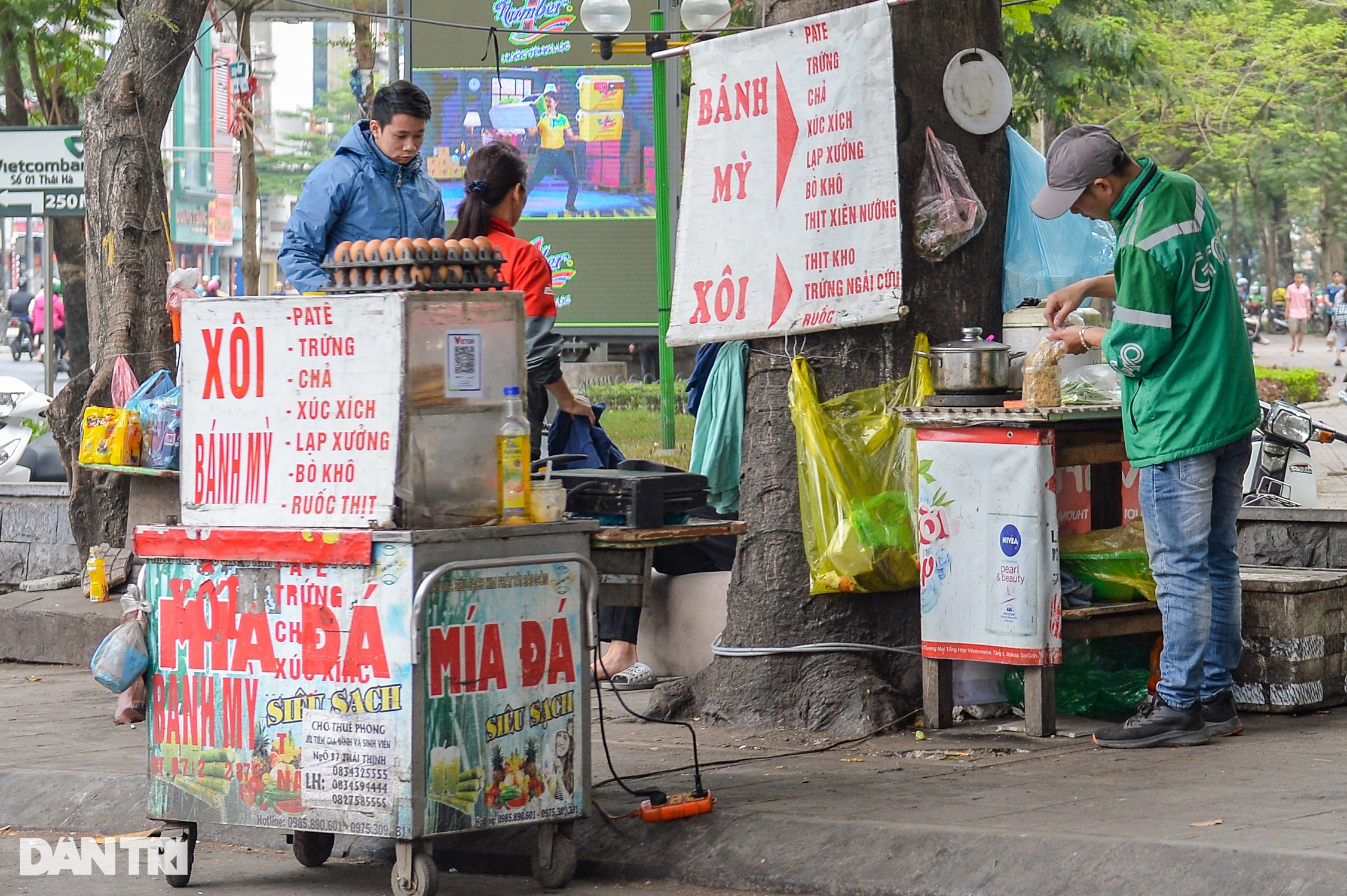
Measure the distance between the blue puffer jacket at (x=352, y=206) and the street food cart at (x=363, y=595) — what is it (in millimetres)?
1225

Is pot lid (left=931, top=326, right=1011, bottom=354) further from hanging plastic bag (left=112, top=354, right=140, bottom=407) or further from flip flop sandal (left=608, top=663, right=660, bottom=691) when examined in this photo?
hanging plastic bag (left=112, top=354, right=140, bottom=407)

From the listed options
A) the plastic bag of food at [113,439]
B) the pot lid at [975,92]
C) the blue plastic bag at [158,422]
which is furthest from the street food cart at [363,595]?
the plastic bag of food at [113,439]

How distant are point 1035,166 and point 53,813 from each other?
395cm

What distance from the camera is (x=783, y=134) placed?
5707mm

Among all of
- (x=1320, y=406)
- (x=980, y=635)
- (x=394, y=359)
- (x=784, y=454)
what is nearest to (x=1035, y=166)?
(x=784, y=454)

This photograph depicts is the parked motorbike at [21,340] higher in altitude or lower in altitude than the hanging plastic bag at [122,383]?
higher

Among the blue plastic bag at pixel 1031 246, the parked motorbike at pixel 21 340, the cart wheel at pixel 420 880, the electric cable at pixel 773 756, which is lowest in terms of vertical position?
the cart wheel at pixel 420 880

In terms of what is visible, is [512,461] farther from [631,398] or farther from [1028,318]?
[631,398]

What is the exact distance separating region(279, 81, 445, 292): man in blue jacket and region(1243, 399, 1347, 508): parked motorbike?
4.82m

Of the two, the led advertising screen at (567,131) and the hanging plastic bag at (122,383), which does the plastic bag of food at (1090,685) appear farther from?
the led advertising screen at (567,131)

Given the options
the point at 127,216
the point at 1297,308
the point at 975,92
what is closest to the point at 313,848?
the point at 975,92

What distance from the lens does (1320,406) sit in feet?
67.2

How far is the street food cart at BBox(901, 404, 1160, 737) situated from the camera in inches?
201

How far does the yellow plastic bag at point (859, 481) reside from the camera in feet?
18.1
